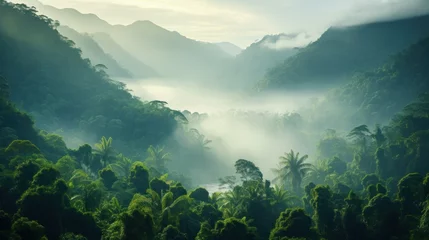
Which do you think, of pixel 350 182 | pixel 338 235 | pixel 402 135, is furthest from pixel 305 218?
pixel 402 135

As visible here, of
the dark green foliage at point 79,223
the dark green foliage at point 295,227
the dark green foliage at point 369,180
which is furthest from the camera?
the dark green foliage at point 369,180

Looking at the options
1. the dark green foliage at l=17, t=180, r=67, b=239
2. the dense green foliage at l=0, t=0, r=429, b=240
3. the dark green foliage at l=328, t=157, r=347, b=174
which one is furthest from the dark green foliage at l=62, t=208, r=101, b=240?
the dark green foliage at l=328, t=157, r=347, b=174

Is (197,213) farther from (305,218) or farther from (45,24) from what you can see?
(45,24)

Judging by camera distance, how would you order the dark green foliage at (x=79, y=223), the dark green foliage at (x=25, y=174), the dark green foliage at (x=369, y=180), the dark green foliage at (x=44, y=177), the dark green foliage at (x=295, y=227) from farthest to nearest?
the dark green foliage at (x=369, y=180)
the dark green foliage at (x=25, y=174)
the dark green foliage at (x=44, y=177)
the dark green foliage at (x=295, y=227)
the dark green foliage at (x=79, y=223)

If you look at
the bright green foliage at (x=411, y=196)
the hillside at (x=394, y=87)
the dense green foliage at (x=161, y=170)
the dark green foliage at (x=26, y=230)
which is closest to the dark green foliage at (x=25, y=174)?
the dense green foliage at (x=161, y=170)

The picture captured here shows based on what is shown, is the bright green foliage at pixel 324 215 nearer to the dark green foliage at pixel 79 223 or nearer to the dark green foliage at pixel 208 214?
the dark green foliage at pixel 208 214

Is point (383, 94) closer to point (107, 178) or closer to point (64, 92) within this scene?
point (64, 92)

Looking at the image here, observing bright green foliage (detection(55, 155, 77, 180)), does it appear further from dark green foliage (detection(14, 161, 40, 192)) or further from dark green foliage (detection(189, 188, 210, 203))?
dark green foliage (detection(189, 188, 210, 203))
